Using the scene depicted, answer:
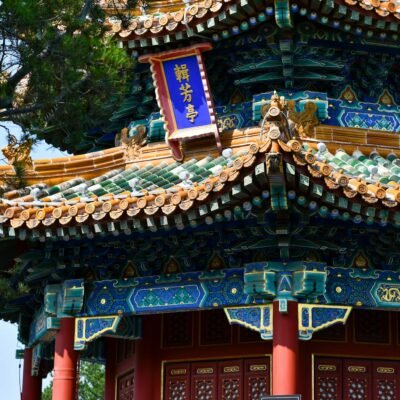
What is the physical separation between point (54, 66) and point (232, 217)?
3.26 meters

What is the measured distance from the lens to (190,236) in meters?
15.4

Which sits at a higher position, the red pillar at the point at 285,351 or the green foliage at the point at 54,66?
the green foliage at the point at 54,66

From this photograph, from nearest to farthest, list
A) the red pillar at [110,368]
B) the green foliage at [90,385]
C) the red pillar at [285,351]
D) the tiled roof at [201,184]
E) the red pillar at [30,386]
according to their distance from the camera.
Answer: the tiled roof at [201,184], the red pillar at [285,351], the red pillar at [110,368], the red pillar at [30,386], the green foliage at [90,385]

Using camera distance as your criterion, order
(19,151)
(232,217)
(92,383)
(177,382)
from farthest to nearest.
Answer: (92,383), (177,382), (232,217), (19,151)

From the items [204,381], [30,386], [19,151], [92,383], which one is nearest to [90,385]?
[92,383]

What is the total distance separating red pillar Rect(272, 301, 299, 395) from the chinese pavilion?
0.06 feet

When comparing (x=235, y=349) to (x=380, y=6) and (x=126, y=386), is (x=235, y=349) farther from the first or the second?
(x=380, y=6)

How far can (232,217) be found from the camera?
1477 centimetres

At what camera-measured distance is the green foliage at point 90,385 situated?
3535 centimetres

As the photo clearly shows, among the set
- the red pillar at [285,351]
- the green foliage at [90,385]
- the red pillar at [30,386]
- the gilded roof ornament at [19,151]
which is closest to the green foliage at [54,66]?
the gilded roof ornament at [19,151]

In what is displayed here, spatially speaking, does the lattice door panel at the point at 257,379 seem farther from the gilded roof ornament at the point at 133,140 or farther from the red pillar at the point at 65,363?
the gilded roof ornament at the point at 133,140

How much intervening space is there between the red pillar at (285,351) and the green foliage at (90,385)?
822 inches

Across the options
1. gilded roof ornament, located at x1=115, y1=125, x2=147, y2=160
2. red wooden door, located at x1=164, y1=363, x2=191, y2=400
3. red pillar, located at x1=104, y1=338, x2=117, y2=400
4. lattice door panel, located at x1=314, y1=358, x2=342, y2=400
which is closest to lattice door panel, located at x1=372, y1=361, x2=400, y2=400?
lattice door panel, located at x1=314, y1=358, x2=342, y2=400

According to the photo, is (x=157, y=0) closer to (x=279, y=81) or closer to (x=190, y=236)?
(x=279, y=81)
